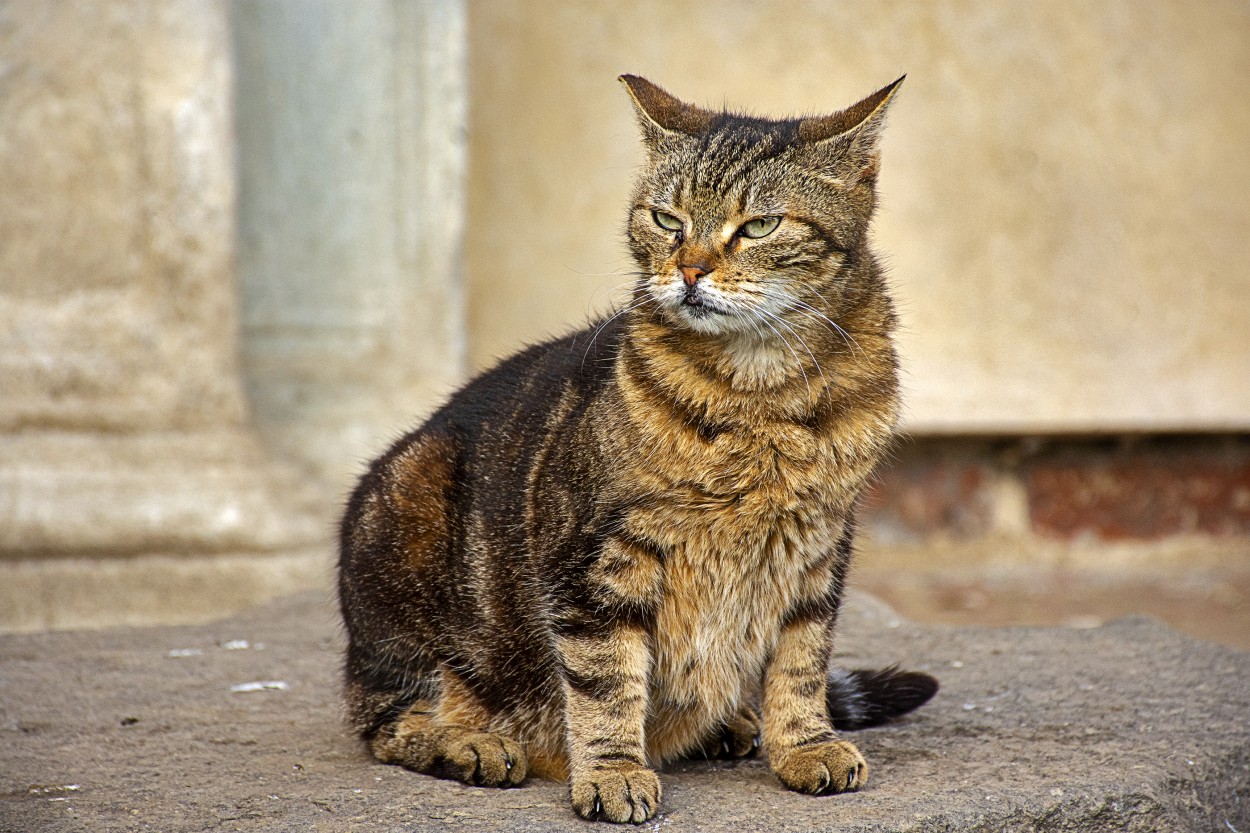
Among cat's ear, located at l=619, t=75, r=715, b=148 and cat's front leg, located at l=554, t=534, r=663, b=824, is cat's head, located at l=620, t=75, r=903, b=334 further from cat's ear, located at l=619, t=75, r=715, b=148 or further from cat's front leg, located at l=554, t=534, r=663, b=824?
cat's front leg, located at l=554, t=534, r=663, b=824

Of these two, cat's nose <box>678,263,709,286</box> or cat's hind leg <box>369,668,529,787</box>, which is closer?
cat's nose <box>678,263,709,286</box>

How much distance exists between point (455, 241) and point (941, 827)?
346 centimetres

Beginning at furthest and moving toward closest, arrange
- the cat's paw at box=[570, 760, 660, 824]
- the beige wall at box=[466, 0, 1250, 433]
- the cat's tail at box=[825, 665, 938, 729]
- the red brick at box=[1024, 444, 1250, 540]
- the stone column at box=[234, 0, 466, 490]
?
1. the red brick at box=[1024, 444, 1250, 540]
2. the beige wall at box=[466, 0, 1250, 433]
3. the stone column at box=[234, 0, 466, 490]
4. the cat's tail at box=[825, 665, 938, 729]
5. the cat's paw at box=[570, 760, 660, 824]

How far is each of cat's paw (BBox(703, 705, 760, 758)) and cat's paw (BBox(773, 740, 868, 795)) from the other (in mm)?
223

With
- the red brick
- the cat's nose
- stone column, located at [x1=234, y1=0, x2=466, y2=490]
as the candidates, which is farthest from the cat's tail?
the red brick

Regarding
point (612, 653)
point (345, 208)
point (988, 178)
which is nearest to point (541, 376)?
point (612, 653)

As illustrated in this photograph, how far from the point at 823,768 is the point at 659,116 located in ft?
4.10

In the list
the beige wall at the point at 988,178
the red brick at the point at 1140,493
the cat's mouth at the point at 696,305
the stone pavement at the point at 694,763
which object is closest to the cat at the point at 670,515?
the cat's mouth at the point at 696,305

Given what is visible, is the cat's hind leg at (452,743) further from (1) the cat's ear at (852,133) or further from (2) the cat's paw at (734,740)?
(1) the cat's ear at (852,133)

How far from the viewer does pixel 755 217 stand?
101 inches

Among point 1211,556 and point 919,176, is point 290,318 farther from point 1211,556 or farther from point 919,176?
point 1211,556

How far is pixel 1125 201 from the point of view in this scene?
652 cm

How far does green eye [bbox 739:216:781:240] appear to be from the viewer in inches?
101

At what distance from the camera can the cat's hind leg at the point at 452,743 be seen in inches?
104
